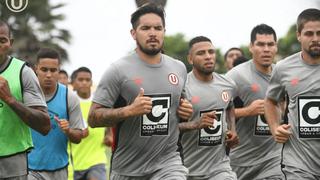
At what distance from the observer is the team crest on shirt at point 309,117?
8500 millimetres

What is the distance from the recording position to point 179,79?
8.92 meters

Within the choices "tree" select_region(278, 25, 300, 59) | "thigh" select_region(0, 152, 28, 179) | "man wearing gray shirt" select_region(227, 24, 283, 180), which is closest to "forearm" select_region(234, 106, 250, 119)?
"man wearing gray shirt" select_region(227, 24, 283, 180)

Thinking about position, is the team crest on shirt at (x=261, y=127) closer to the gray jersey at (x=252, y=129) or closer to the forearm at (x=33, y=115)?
the gray jersey at (x=252, y=129)

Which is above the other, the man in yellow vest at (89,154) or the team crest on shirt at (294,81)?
the team crest on shirt at (294,81)

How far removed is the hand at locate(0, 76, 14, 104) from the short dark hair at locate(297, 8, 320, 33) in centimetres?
306

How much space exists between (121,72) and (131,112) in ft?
2.08

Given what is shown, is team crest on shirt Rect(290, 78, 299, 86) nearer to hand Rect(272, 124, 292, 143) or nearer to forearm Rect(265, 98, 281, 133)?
hand Rect(272, 124, 292, 143)

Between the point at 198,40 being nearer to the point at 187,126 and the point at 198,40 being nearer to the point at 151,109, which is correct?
the point at 187,126

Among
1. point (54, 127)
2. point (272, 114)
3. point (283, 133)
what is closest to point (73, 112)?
point (54, 127)

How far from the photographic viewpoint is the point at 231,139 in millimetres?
10422

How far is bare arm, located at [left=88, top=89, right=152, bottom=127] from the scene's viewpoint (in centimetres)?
805

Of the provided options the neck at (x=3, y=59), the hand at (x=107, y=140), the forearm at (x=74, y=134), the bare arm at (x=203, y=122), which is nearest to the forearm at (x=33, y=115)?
the neck at (x=3, y=59)

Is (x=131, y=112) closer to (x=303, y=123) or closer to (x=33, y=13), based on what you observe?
(x=303, y=123)

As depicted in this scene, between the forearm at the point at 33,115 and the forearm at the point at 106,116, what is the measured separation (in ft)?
2.12
